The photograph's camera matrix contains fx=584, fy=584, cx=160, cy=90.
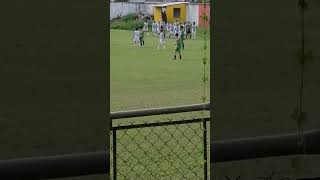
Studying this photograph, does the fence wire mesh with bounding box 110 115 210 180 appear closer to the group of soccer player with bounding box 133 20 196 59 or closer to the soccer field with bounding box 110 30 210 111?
the soccer field with bounding box 110 30 210 111

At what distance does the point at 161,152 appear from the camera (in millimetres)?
4086

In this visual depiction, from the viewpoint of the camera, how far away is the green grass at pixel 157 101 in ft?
11.1

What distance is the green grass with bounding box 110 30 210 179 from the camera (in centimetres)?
338

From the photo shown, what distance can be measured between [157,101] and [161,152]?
14.9 ft

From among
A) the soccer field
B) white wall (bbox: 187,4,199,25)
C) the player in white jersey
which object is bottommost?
the soccer field

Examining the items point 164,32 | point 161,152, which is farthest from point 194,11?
point 164,32
